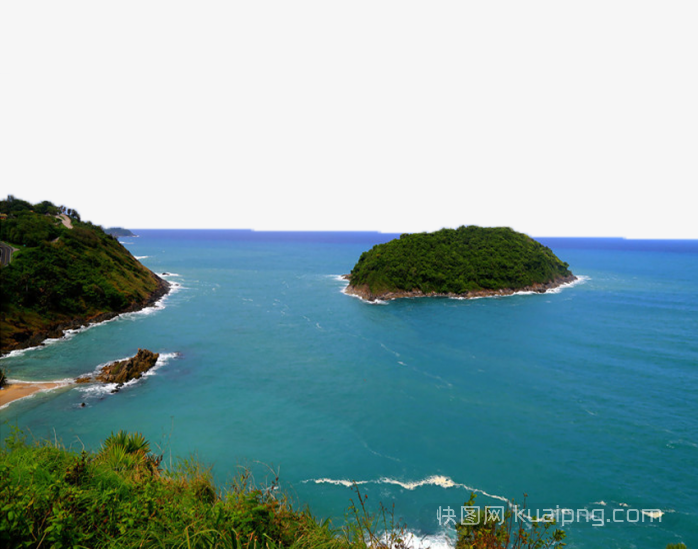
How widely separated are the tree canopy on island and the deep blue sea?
20016 mm

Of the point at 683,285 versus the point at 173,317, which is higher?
the point at 683,285

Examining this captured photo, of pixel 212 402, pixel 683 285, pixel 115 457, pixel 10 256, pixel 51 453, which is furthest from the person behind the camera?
pixel 683 285

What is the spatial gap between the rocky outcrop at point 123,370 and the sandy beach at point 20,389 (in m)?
2.18

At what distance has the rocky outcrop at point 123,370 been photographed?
33.1 metres

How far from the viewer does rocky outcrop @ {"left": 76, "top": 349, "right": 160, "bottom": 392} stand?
33125mm

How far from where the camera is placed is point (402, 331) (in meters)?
52.0

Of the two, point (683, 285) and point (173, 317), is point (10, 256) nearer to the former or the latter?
point (173, 317)

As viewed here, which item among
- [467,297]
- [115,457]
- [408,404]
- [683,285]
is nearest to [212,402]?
[408,404]

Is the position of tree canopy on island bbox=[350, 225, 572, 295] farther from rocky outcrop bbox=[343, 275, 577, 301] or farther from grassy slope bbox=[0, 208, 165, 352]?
grassy slope bbox=[0, 208, 165, 352]

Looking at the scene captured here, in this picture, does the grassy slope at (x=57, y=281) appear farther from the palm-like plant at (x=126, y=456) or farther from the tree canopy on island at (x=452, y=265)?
the tree canopy on island at (x=452, y=265)

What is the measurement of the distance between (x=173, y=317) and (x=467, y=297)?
58435 mm

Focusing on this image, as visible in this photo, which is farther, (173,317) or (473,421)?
(173,317)

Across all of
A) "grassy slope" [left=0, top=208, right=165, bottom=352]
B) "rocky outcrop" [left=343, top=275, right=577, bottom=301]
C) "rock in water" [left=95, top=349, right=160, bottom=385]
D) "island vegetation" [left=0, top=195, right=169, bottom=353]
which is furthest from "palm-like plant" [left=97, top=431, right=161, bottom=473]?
"rocky outcrop" [left=343, top=275, right=577, bottom=301]

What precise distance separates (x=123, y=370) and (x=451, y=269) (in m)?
68.1
